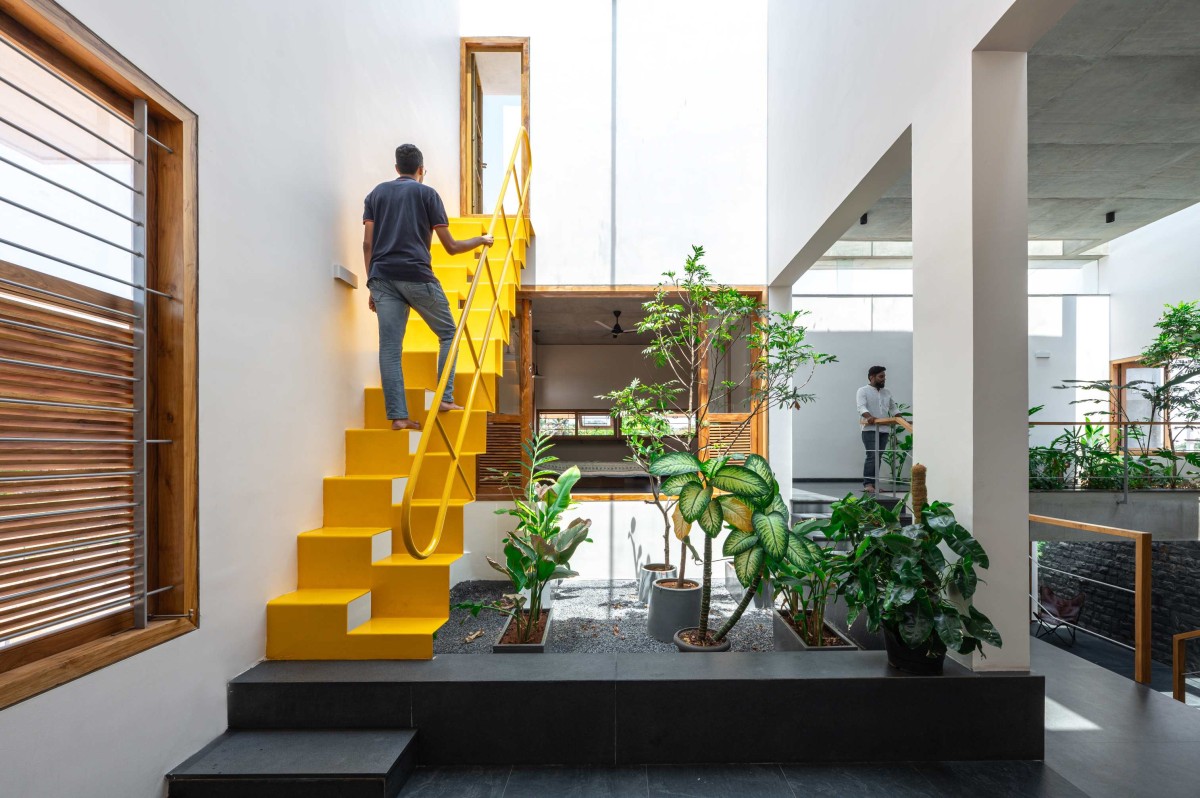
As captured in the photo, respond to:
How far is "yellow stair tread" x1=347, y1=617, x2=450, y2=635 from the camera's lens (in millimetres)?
2301

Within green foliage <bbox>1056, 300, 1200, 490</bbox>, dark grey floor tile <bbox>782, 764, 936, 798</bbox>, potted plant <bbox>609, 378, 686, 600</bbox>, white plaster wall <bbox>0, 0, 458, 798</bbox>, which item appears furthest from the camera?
green foliage <bbox>1056, 300, 1200, 490</bbox>

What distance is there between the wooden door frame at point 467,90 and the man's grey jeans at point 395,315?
8.74 ft

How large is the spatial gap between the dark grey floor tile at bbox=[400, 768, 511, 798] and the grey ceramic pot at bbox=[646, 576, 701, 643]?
153 centimetres

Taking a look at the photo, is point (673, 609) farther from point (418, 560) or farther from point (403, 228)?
point (403, 228)

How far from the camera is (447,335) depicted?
3080mm

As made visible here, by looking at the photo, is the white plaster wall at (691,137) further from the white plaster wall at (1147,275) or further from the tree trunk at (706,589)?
the white plaster wall at (1147,275)

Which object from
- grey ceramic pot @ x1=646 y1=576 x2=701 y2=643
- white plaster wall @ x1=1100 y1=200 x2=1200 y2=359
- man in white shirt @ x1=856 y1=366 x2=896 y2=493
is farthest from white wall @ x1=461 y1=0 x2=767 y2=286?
white plaster wall @ x1=1100 y1=200 x2=1200 y2=359

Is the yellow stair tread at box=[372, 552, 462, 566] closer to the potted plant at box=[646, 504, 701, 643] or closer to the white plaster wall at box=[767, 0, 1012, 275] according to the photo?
the potted plant at box=[646, 504, 701, 643]

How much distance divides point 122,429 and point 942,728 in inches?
115

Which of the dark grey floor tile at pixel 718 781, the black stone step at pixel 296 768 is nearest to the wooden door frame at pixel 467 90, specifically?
the black stone step at pixel 296 768

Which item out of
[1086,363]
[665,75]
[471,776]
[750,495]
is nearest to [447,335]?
[750,495]

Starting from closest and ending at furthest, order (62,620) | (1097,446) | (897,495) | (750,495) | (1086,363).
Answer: (62,620) < (750,495) < (897,495) < (1097,446) < (1086,363)

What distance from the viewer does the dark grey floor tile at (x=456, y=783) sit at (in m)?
1.93

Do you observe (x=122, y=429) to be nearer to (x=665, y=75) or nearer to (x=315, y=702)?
(x=315, y=702)
